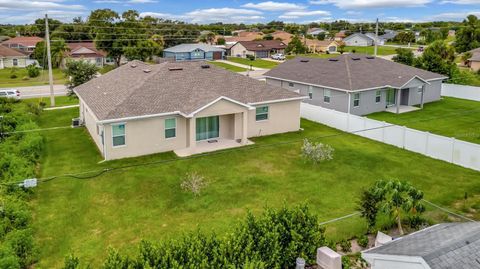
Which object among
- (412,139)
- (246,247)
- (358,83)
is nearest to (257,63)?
(358,83)

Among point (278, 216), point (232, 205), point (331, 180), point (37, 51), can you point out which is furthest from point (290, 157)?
point (37, 51)

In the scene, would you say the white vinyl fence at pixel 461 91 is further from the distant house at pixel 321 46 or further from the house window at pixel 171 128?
the distant house at pixel 321 46

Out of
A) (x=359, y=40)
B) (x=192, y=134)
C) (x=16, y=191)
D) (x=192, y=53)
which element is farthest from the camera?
(x=359, y=40)

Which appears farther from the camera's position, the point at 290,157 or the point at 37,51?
the point at 37,51

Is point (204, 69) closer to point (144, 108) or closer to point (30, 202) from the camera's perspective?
point (144, 108)

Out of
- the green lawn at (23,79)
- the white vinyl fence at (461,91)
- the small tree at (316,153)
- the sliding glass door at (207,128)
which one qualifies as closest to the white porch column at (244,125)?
the sliding glass door at (207,128)

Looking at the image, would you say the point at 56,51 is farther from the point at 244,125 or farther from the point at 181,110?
the point at 244,125
